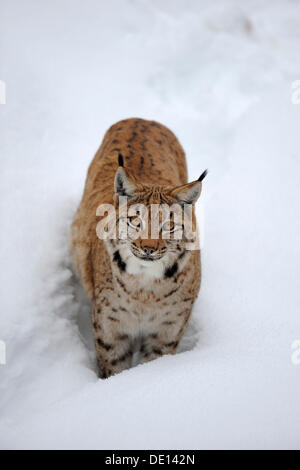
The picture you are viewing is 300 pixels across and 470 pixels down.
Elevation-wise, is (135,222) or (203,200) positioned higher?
(203,200)

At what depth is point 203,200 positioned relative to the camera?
4.48m

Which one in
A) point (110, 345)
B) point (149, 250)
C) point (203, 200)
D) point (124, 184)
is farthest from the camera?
point (203, 200)

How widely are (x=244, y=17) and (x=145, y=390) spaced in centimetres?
793

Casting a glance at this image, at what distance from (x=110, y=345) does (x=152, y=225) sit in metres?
0.97

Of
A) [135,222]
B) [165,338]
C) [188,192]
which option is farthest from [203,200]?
[135,222]

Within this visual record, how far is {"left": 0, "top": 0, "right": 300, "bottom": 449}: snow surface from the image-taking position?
2055 mm

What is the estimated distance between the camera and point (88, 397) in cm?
226

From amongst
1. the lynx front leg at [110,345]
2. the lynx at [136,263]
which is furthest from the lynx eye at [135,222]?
the lynx front leg at [110,345]

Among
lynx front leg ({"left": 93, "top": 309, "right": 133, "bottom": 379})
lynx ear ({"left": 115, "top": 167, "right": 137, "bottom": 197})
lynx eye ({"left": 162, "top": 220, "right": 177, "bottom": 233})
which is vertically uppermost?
lynx ear ({"left": 115, "top": 167, "right": 137, "bottom": 197})

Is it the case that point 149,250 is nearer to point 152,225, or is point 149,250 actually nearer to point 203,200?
point 152,225

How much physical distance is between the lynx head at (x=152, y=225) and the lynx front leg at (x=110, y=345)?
17.1 inches

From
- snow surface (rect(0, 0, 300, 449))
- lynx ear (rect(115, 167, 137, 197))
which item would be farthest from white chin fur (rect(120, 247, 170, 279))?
snow surface (rect(0, 0, 300, 449))

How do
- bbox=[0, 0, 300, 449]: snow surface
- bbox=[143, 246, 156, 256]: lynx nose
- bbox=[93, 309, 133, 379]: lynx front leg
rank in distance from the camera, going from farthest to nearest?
bbox=[93, 309, 133, 379]: lynx front leg
bbox=[143, 246, 156, 256]: lynx nose
bbox=[0, 0, 300, 449]: snow surface

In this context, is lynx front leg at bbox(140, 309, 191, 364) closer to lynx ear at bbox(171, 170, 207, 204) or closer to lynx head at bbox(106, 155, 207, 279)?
lynx head at bbox(106, 155, 207, 279)
